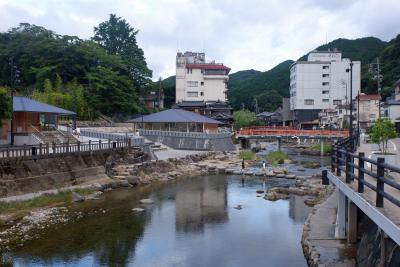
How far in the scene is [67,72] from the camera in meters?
58.9

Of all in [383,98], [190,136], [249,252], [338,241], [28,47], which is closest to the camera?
[338,241]

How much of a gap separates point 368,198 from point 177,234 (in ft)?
33.0

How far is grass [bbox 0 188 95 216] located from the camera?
1956 cm

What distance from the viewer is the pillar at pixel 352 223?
11695mm

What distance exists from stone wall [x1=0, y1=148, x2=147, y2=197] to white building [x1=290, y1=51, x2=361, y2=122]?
57.2 m

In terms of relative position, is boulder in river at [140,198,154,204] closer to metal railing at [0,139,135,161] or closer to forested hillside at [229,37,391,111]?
metal railing at [0,139,135,161]

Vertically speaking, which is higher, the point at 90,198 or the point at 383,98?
the point at 383,98

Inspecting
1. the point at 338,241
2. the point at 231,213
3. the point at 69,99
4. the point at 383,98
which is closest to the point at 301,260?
the point at 338,241

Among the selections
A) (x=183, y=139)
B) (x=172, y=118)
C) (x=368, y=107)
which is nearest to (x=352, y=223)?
(x=183, y=139)

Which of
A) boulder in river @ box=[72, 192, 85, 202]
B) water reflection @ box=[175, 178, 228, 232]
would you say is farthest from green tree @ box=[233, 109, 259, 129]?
boulder in river @ box=[72, 192, 85, 202]

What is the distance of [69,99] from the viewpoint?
51625 millimetres

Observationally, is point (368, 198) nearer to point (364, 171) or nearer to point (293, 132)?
point (364, 171)

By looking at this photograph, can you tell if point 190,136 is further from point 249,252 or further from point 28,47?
point 249,252

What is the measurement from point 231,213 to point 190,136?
29281mm
